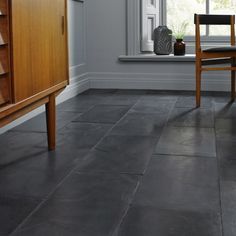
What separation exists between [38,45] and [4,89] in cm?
36

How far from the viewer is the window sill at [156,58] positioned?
14.6 ft

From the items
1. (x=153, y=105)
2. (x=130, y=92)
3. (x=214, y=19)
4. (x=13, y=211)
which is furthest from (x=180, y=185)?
(x=130, y=92)

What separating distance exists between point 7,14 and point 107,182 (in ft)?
2.42

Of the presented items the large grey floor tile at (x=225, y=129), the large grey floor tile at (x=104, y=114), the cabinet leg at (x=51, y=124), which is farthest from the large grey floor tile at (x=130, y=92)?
the cabinet leg at (x=51, y=124)

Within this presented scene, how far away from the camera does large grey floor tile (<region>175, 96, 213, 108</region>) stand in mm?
3641

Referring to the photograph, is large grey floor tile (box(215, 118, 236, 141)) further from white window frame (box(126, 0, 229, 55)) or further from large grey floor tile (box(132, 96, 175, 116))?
white window frame (box(126, 0, 229, 55))

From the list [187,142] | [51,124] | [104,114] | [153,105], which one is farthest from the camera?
[153,105]

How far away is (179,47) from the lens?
14.9ft

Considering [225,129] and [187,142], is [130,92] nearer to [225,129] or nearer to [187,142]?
[225,129]

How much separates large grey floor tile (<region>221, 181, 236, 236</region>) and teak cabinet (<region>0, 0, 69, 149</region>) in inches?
33.1

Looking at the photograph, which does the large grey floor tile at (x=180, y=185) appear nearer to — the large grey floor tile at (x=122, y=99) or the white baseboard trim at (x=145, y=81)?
the large grey floor tile at (x=122, y=99)

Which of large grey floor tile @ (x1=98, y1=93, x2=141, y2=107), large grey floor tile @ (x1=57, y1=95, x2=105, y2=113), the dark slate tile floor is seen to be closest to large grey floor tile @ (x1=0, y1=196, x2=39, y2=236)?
the dark slate tile floor

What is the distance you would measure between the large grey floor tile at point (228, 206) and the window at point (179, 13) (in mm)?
3058

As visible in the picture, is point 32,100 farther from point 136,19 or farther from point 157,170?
point 136,19
